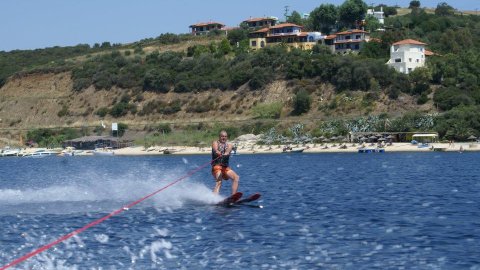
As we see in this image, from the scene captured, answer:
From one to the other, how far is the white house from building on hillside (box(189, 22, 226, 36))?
189 feet

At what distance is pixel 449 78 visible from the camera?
8969 centimetres

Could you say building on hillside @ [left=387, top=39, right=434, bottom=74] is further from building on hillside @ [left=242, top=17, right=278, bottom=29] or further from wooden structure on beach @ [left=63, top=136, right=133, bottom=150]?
building on hillside @ [left=242, top=17, right=278, bottom=29]

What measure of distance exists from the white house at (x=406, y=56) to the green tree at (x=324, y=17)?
28945mm

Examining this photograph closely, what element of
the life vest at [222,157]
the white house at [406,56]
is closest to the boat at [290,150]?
the white house at [406,56]

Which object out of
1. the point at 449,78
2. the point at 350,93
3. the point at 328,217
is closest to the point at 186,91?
the point at 350,93

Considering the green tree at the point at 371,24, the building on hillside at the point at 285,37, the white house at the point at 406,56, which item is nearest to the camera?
the white house at the point at 406,56

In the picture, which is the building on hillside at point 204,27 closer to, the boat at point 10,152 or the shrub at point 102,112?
the shrub at point 102,112

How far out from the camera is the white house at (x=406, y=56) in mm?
96250

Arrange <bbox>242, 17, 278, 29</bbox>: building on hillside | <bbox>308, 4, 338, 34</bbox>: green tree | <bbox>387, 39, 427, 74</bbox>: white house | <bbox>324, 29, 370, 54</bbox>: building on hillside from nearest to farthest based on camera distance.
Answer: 1. <bbox>387, 39, 427, 74</bbox>: white house
2. <bbox>324, 29, 370, 54</bbox>: building on hillside
3. <bbox>308, 4, 338, 34</bbox>: green tree
4. <bbox>242, 17, 278, 29</bbox>: building on hillside

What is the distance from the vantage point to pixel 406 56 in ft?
317

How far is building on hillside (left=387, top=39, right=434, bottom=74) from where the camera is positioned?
96250 millimetres

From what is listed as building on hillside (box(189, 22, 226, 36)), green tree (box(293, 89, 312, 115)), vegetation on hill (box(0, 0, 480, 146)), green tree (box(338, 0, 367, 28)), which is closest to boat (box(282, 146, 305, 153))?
vegetation on hill (box(0, 0, 480, 146))

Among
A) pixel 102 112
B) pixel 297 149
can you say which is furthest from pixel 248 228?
pixel 102 112

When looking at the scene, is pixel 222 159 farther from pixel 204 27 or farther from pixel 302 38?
pixel 204 27
